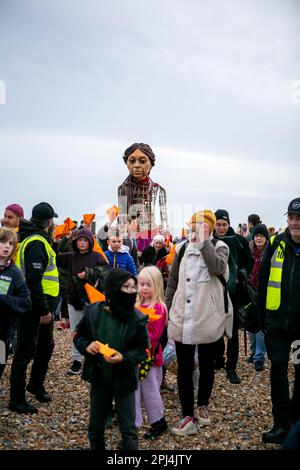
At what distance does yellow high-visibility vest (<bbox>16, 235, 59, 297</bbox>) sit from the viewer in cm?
489

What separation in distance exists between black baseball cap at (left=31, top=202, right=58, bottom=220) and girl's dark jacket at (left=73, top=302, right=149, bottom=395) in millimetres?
1935

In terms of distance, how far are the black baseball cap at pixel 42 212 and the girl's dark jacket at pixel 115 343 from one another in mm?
1935

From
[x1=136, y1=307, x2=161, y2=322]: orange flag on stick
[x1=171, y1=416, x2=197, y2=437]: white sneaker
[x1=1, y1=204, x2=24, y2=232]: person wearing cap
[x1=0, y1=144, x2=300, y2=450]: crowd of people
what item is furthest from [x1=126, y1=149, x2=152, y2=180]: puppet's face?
[x1=171, y1=416, x2=197, y2=437]: white sneaker

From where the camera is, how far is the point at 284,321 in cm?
427

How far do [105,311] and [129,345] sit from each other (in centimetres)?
32

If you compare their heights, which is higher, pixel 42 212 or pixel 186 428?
→ pixel 42 212

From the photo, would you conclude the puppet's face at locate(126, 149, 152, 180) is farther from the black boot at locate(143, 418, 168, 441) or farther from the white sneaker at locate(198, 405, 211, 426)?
the black boot at locate(143, 418, 168, 441)

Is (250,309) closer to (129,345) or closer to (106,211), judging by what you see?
(129,345)

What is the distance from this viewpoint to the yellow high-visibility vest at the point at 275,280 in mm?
4359

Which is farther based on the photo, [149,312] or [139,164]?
[139,164]

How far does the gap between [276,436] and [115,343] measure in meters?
1.92

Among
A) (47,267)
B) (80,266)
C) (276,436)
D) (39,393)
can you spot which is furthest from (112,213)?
(276,436)

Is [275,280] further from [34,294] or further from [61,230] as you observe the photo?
[61,230]
